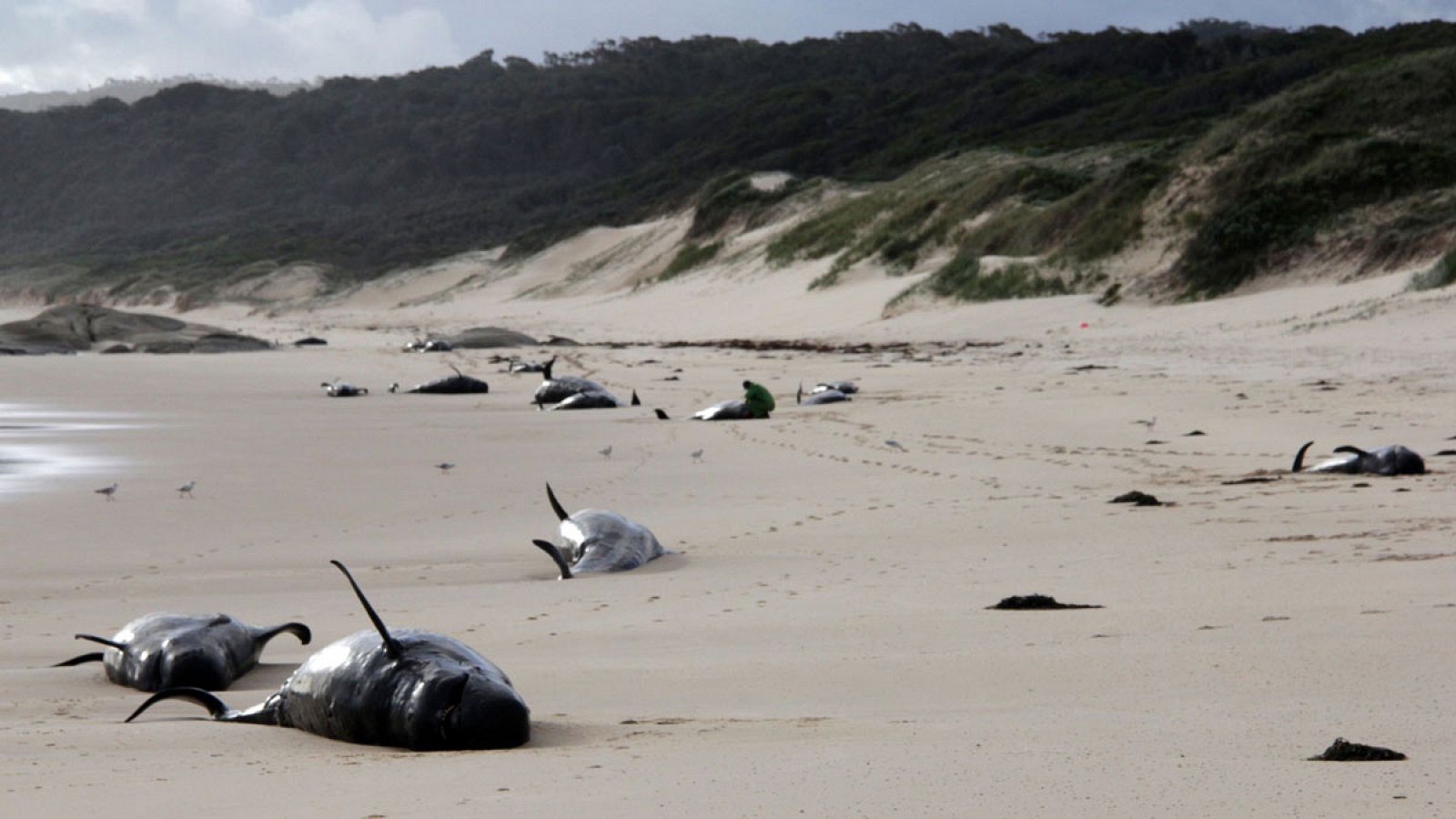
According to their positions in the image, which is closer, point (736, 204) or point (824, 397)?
Result: point (824, 397)

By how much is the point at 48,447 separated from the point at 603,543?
699cm

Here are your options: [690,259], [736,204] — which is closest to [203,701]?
[690,259]

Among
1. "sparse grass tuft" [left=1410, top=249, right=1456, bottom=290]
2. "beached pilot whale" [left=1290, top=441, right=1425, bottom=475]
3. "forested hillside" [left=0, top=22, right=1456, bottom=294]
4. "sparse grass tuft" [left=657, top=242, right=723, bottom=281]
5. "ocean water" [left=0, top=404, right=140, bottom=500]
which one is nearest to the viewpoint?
"beached pilot whale" [left=1290, top=441, right=1425, bottom=475]

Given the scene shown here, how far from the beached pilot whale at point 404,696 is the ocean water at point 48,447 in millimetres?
6546

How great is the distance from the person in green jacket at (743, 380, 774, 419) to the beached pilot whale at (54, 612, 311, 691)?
9.85 m

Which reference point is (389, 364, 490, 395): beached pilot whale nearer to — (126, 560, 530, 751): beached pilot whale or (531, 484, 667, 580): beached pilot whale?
(531, 484, 667, 580): beached pilot whale

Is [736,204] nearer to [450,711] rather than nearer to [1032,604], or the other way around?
[1032,604]

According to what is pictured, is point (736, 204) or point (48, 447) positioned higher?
point (736, 204)

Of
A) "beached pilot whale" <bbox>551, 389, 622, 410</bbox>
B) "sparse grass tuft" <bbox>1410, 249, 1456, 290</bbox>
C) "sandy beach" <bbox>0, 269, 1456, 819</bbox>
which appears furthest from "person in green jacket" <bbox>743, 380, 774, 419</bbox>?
"sparse grass tuft" <bbox>1410, 249, 1456, 290</bbox>

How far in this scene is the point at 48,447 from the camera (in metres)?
12.5

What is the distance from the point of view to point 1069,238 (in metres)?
31.6

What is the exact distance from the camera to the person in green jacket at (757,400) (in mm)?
14766

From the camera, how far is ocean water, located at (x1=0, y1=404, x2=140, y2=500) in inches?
414

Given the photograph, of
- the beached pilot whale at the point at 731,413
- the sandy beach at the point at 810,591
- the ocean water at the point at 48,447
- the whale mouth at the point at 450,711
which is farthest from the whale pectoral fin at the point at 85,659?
the beached pilot whale at the point at 731,413
